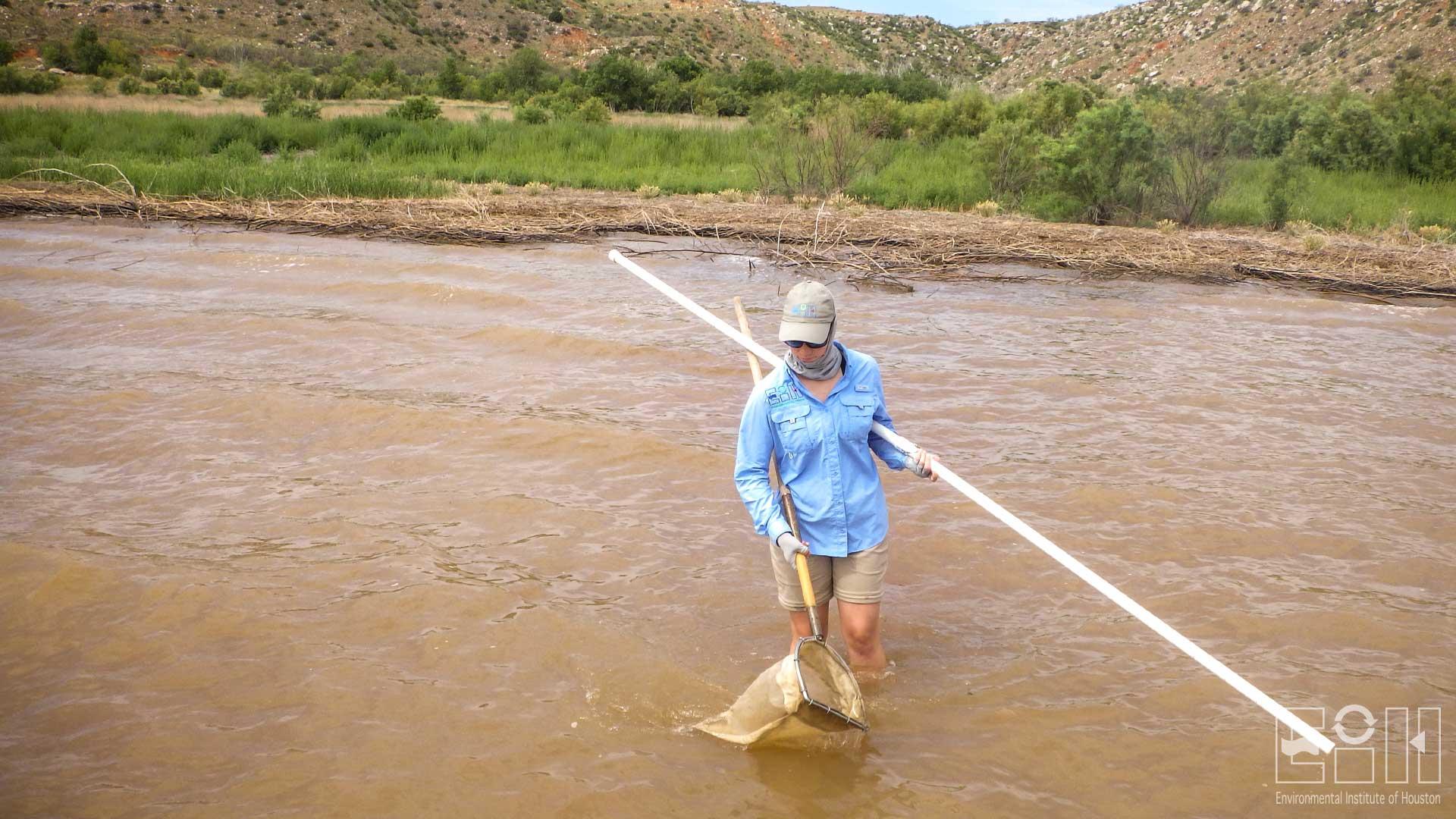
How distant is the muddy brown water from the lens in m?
3.78

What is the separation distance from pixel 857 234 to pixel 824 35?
65.3m

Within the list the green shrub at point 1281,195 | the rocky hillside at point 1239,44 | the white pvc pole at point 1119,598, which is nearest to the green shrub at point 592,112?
the green shrub at point 1281,195

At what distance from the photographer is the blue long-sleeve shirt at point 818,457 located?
3.70 m

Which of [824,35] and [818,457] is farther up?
[824,35]

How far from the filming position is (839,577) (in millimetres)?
3889

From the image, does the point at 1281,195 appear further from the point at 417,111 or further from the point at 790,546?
the point at 417,111

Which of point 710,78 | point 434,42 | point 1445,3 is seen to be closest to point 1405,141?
point 710,78

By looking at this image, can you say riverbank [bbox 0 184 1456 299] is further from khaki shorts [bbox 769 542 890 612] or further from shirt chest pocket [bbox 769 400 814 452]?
shirt chest pocket [bbox 769 400 814 452]

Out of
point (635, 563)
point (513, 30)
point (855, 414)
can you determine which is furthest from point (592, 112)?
point (513, 30)

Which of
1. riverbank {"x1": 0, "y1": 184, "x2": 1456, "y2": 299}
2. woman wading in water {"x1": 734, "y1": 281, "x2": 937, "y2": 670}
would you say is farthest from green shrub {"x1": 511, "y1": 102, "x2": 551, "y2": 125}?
woman wading in water {"x1": 734, "y1": 281, "x2": 937, "y2": 670}

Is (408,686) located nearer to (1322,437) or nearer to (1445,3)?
Result: (1322,437)

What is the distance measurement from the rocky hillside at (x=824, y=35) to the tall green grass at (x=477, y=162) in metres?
20.0

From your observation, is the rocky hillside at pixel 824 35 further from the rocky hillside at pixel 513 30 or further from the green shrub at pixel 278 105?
the green shrub at pixel 278 105

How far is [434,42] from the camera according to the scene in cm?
5659
